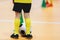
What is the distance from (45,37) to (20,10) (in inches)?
15.5

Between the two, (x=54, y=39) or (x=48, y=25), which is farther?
(x=48, y=25)

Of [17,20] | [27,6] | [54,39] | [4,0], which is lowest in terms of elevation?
[54,39]

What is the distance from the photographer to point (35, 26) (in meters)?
2.49

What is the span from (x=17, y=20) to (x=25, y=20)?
91 mm

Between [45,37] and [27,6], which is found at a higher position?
[27,6]

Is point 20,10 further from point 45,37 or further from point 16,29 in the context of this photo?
point 45,37

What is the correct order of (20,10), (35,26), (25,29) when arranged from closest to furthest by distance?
(20,10), (25,29), (35,26)

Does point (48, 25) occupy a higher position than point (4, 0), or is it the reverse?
point (4, 0)

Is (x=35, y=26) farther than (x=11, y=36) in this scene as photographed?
Yes

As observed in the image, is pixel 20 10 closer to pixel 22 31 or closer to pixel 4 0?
pixel 22 31

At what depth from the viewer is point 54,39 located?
201 centimetres

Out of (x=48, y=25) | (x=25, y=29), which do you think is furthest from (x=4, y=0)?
(x=25, y=29)

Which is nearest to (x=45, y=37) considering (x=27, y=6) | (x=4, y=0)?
(x=27, y=6)

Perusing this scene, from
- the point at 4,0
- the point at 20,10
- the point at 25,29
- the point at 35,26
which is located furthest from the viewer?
the point at 4,0
